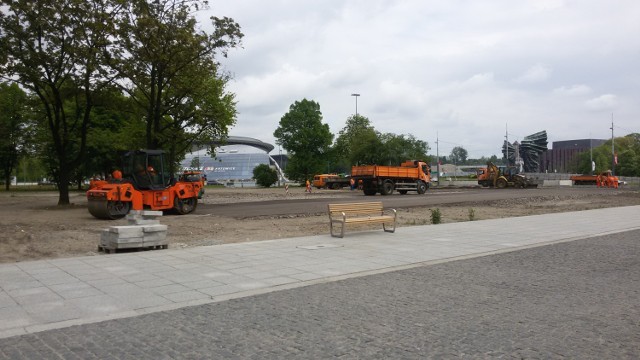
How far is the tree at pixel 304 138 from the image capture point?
245 feet

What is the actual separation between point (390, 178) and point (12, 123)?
141ft

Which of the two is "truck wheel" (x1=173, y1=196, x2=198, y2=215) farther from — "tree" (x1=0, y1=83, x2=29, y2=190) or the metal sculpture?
the metal sculpture

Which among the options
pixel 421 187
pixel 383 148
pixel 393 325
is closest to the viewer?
pixel 393 325

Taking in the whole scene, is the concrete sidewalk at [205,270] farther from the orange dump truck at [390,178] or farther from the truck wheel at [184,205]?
the orange dump truck at [390,178]

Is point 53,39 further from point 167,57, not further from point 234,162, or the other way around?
point 234,162

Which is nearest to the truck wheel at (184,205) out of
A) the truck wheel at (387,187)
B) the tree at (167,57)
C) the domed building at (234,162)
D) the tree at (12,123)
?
the tree at (167,57)

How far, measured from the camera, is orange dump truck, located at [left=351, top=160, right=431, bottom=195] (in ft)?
132

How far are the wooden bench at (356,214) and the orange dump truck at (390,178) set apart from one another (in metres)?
25.3

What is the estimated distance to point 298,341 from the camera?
193 inches

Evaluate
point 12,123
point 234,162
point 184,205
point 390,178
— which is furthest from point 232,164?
point 184,205

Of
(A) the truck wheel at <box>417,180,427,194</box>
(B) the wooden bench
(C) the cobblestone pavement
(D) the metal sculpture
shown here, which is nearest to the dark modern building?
(D) the metal sculpture

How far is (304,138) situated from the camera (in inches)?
2928

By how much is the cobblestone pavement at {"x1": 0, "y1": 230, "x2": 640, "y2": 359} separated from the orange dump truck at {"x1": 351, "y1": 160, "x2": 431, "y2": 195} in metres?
32.0

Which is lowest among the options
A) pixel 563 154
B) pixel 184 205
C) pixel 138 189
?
pixel 184 205
